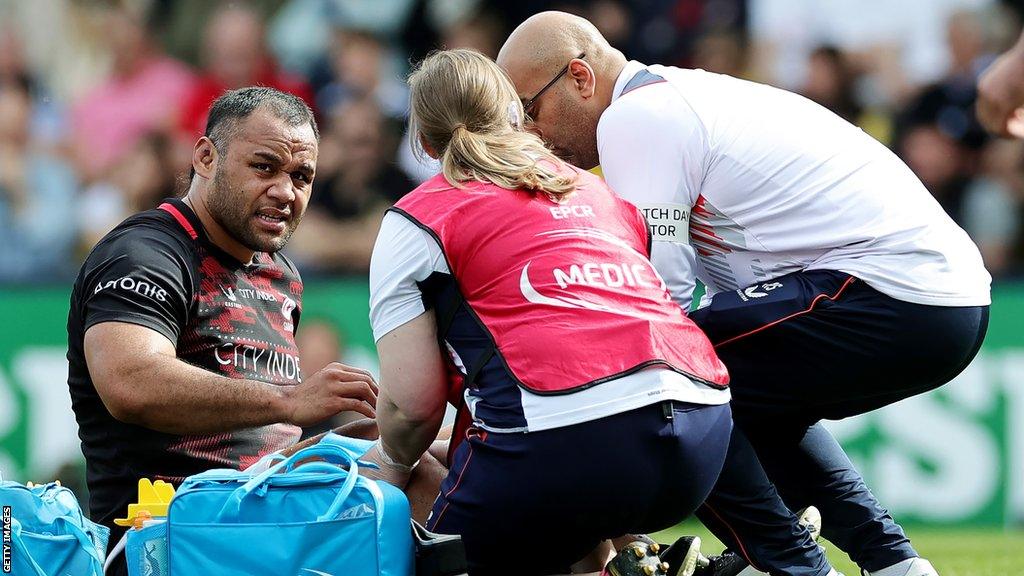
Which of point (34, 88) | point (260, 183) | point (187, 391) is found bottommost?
point (187, 391)

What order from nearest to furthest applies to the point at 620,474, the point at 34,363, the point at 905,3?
the point at 620,474
the point at 34,363
the point at 905,3

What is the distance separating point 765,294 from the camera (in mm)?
4242

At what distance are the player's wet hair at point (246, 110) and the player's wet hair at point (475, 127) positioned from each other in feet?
2.93

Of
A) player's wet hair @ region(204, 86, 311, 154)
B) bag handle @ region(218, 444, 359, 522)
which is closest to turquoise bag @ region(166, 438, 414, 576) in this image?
bag handle @ region(218, 444, 359, 522)

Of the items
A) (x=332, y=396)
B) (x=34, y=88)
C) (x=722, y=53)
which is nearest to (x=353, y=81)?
(x=34, y=88)

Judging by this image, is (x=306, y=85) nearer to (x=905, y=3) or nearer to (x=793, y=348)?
(x=905, y=3)

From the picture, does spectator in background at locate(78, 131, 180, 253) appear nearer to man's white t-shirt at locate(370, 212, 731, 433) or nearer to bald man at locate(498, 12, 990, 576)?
bald man at locate(498, 12, 990, 576)

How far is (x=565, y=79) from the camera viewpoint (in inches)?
185

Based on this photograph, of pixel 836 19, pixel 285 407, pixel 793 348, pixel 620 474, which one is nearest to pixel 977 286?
pixel 793 348

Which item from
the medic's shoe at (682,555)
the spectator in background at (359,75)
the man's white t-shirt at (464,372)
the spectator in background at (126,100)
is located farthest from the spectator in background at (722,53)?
the man's white t-shirt at (464,372)

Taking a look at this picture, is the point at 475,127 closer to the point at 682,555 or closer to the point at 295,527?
the point at 295,527

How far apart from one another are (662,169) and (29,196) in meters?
7.07

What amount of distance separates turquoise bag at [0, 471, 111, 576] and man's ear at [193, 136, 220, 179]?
127 centimetres

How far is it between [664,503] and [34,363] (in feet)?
21.3
